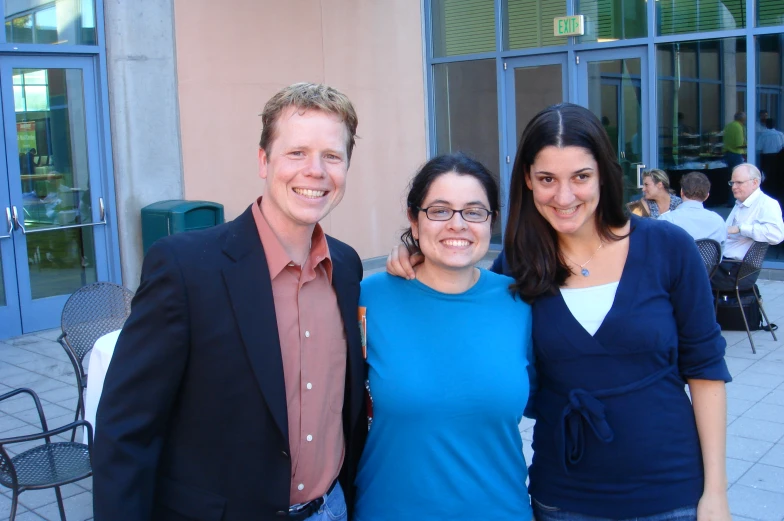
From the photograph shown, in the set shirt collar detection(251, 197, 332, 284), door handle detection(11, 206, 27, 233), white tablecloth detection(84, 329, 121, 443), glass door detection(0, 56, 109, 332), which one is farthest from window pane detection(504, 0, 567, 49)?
shirt collar detection(251, 197, 332, 284)

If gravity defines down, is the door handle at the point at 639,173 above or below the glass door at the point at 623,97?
below

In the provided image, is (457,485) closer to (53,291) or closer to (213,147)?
(53,291)

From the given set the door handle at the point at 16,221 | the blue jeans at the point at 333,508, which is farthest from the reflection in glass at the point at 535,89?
the blue jeans at the point at 333,508

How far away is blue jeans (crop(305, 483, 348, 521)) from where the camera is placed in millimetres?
1991

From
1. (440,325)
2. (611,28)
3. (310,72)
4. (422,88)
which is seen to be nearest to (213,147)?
(310,72)

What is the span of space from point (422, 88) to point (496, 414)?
33.7ft

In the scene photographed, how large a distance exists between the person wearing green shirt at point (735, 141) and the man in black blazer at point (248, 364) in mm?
9046

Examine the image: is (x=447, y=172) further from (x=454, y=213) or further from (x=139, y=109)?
(x=139, y=109)

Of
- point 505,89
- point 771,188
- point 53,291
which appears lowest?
point 53,291

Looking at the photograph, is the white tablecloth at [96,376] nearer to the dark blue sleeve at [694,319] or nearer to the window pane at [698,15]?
the dark blue sleeve at [694,319]

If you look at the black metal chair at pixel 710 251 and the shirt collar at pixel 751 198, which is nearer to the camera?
the black metal chair at pixel 710 251

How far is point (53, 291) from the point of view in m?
8.09

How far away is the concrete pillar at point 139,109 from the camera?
26.9 feet

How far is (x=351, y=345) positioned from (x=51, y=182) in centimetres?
692
